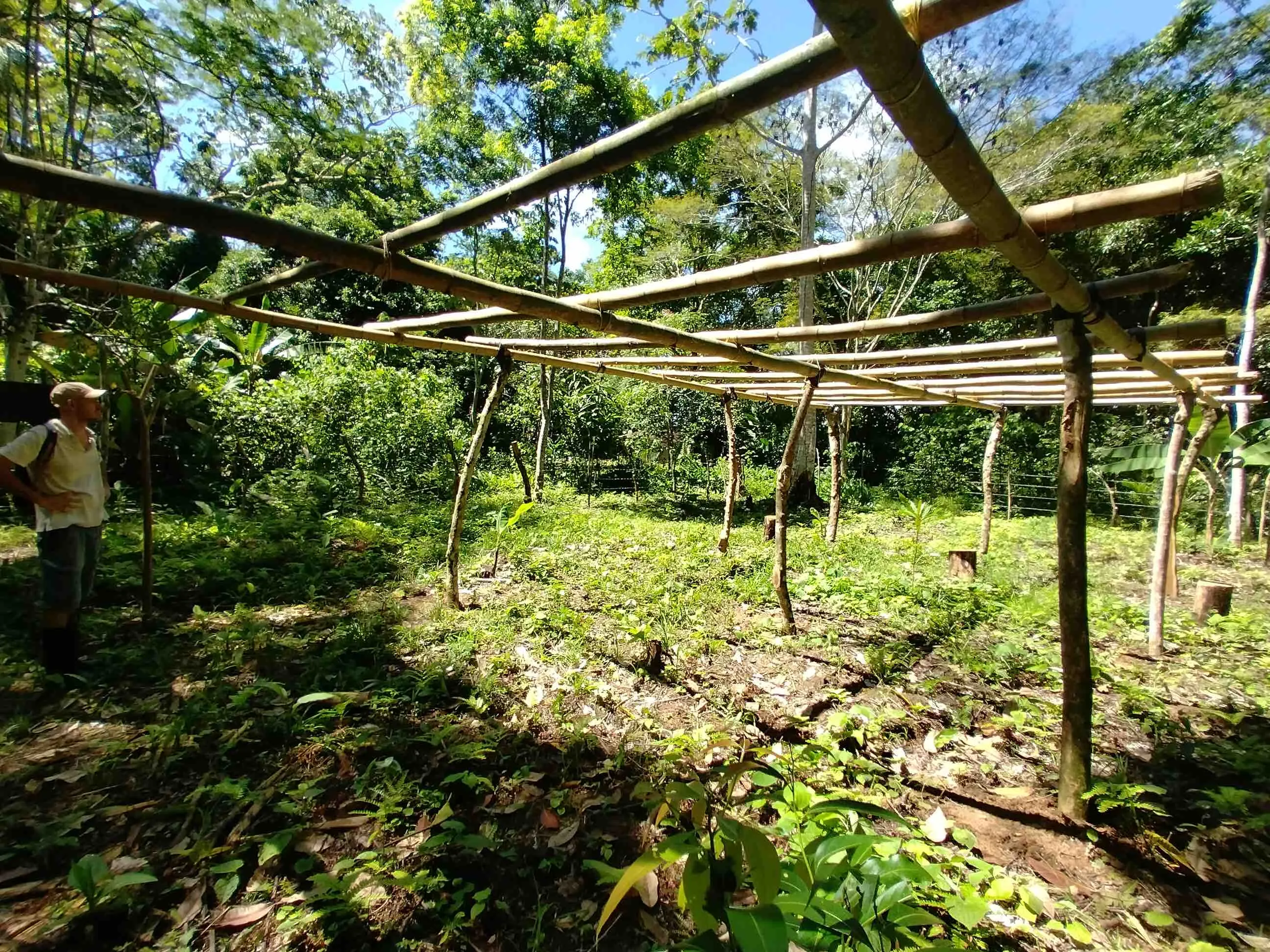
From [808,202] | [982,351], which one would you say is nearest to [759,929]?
[982,351]

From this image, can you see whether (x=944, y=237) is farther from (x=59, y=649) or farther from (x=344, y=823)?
(x=59, y=649)

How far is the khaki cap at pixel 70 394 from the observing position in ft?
9.73

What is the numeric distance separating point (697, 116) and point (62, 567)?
13.9 feet

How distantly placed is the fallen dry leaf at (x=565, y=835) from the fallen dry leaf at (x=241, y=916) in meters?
1.00

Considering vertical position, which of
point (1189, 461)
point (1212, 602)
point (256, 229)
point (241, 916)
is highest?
point (256, 229)

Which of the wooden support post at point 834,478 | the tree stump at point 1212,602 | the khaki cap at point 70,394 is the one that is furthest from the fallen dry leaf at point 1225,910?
the khaki cap at point 70,394

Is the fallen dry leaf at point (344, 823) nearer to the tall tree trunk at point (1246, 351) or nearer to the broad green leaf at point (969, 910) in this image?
the broad green leaf at point (969, 910)

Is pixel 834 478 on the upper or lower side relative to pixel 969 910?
upper

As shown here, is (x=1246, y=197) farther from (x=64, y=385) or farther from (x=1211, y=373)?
(x=64, y=385)

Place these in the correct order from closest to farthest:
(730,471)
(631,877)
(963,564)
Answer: (631,877), (963,564), (730,471)

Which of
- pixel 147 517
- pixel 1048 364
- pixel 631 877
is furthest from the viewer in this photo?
pixel 147 517

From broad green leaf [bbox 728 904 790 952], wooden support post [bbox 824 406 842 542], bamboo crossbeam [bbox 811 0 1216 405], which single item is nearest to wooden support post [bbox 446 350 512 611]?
bamboo crossbeam [bbox 811 0 1216 405]

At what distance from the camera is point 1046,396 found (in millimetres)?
5613

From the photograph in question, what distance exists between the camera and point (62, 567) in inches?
118
